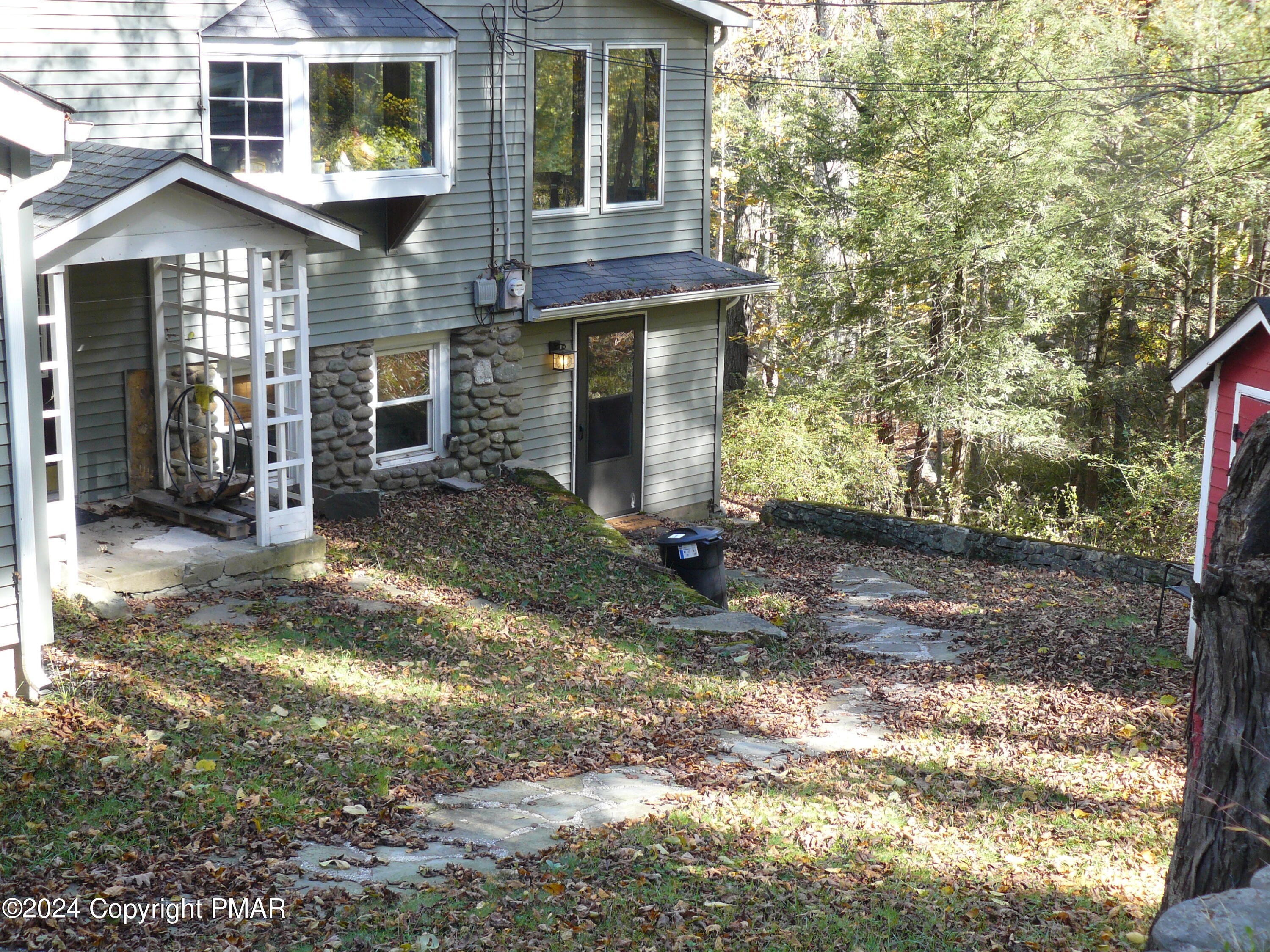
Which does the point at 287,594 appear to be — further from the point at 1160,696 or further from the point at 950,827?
the point at 1160,696

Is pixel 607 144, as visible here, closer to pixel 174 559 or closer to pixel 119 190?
pixel 119 190

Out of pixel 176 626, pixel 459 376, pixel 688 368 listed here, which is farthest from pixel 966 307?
pixel 176 626

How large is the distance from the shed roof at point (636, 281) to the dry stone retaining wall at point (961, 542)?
3266 millimetres

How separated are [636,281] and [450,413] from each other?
9.21ft

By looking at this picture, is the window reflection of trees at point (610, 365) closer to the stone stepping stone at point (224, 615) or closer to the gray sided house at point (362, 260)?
the gray sided house at point (362, 260)

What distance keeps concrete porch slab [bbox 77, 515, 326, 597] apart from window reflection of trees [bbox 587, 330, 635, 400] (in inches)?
213

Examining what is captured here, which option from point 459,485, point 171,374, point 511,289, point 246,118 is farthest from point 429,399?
point 246,118

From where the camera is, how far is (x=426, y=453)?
1388 centimetres

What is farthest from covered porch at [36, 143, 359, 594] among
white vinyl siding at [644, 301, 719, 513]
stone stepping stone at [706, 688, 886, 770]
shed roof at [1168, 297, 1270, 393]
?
shed roof at [1168, 297, 1270, 393]

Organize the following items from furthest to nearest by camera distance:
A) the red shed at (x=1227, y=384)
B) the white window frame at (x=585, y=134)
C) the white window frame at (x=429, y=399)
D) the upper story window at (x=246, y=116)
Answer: the white window frame at (x=585, y=134), the white window frame at (x=429, y=399), the upper story window at (x=246, y=116), the red shed at (x=1227, y=384)

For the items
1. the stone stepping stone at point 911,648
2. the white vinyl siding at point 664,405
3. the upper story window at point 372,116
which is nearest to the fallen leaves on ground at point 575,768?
the stone stepping stone at point 911,648

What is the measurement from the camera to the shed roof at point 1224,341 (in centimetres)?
914

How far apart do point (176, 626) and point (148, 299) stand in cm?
366

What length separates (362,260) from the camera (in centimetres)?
1271
